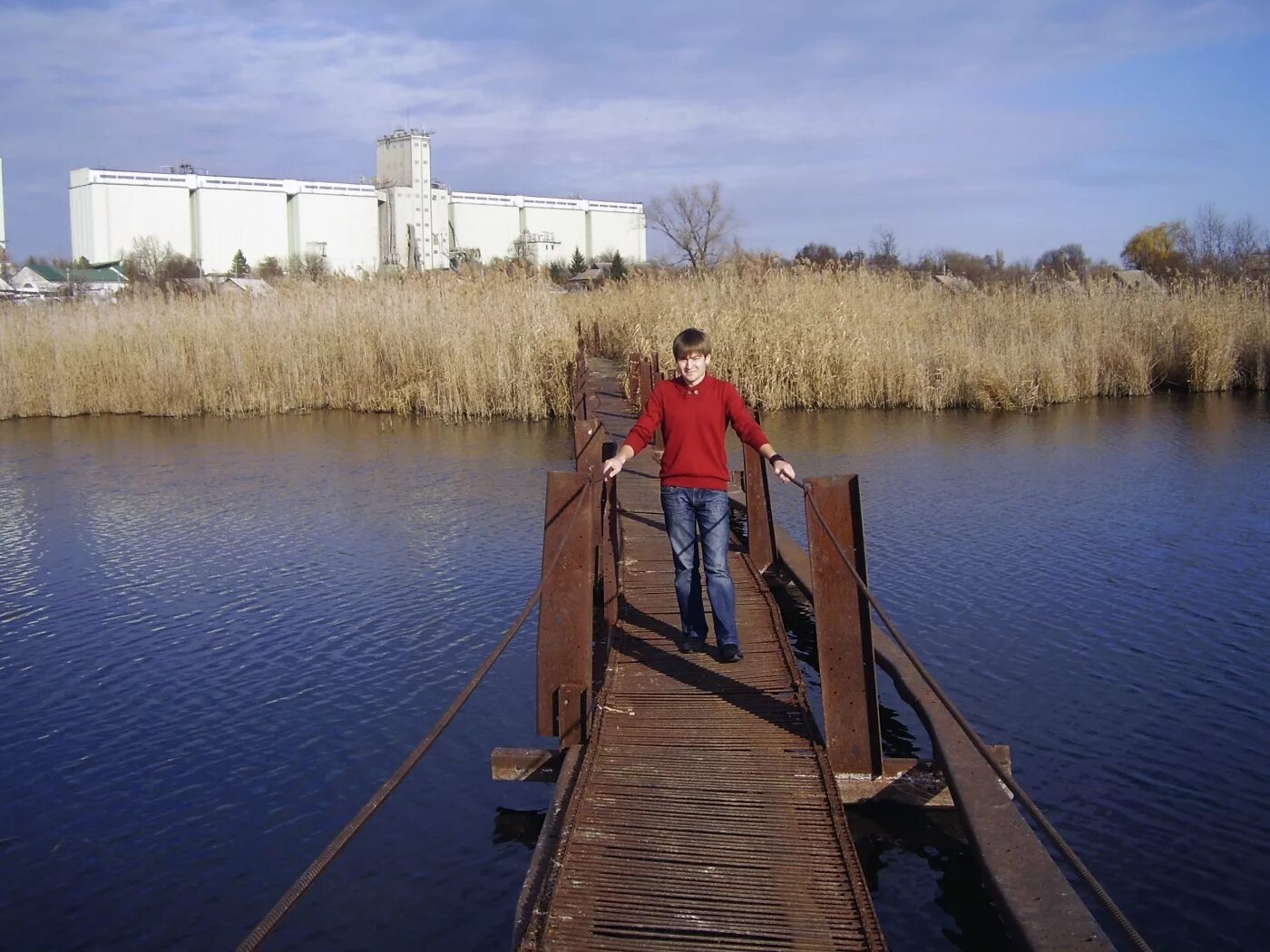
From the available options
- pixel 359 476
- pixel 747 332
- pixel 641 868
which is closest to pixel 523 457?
pixel 359 476

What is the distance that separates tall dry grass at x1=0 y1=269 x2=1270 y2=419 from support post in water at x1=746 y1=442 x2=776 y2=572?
36.2 ft

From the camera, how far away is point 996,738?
6133 mm

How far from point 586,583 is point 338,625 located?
3.64m

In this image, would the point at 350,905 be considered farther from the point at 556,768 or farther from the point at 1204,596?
the point at 1204,596

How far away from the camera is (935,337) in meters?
21.3

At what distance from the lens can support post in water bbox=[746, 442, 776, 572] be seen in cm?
841

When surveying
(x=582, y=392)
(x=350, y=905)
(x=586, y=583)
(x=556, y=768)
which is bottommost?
(x=350, y=905)

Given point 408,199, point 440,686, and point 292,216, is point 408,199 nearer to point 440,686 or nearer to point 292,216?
point 292,216

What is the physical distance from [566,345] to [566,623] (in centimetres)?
1542

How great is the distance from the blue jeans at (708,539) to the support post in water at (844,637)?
860mm

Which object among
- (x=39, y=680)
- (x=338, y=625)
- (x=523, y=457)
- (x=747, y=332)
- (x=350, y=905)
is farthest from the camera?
(x=747, y=332)

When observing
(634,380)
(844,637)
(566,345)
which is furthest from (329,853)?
(566,345)

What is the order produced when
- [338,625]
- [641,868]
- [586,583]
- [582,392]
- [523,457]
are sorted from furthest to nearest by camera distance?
[523,457]
[582,392]
[338,625]
[586,583]
[641,868]

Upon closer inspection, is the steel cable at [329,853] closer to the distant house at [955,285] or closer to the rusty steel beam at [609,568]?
the rusty steel beam at [609,568]
